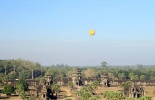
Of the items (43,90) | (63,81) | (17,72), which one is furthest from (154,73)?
(43,90)

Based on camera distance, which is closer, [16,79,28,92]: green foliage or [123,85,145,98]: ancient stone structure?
[123,85,145,98]: ancient stone structure

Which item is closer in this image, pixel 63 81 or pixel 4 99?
pixel 4 99

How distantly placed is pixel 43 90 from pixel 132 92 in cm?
2471

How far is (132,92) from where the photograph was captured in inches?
3009

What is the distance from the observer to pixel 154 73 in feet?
494

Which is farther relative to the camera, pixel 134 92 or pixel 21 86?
pixel 21 86

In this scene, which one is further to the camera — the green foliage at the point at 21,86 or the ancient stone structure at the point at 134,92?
the green foliage at the point at 21,86

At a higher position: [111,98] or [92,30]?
[92,30]

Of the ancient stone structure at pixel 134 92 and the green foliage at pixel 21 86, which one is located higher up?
the green foliage at pixel 21 86

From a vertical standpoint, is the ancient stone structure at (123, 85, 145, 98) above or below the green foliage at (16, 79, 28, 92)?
below

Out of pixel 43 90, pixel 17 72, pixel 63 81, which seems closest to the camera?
pixel 43 90

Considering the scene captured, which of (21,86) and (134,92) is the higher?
(21,86)

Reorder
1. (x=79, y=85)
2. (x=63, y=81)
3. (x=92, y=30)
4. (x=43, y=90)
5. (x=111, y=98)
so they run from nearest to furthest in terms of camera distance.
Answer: (x=111, y=98)
(x=43, y=90)
(x=92, y=30)
(x=79, y=85)
(x=63, y=81)

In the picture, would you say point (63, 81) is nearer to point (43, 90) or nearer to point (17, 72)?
point (17, 72)
